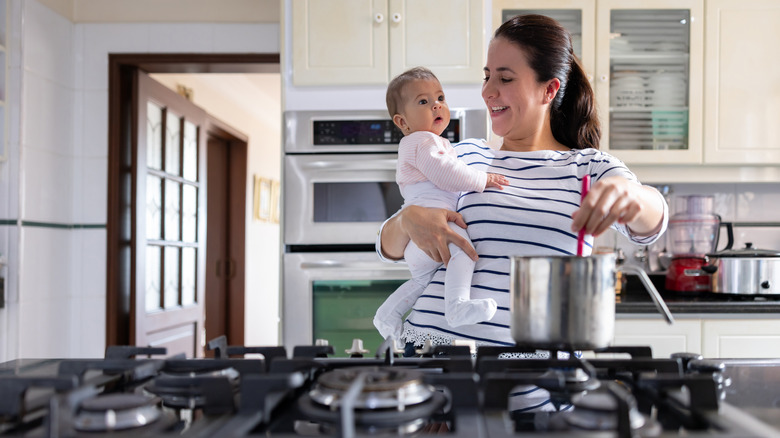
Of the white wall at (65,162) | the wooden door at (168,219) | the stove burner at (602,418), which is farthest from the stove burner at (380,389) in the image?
the wooden door at (168,219)

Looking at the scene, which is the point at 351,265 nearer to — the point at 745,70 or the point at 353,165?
the point at 353,165

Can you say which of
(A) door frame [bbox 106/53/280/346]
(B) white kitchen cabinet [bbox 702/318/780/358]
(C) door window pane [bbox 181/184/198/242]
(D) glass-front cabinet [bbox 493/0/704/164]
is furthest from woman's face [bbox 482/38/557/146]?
(C) door window pane [bbox 181/184/198/242]

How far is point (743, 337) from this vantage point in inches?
90.8

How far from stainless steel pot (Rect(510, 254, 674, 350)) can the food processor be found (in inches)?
77.5

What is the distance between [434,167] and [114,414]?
0.95 m

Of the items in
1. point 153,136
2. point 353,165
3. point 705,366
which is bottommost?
point 705,366

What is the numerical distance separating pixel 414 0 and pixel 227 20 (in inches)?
44.9

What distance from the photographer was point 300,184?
229cm

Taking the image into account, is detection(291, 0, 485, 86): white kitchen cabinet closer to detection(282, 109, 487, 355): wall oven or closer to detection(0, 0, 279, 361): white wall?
detection(282, 109, 487, 355): wall oven

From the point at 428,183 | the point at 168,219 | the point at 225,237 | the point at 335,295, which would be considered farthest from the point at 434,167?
the point at 225,237

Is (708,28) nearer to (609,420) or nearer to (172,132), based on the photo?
(609,420)

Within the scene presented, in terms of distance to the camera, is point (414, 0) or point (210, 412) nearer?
point (210, 412)

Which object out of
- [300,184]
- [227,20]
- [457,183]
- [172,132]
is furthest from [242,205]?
[457,183]

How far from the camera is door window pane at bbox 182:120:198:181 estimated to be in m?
3.95
